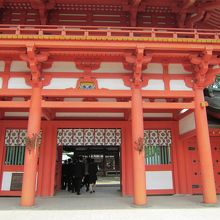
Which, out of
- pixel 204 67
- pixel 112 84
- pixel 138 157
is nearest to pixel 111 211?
pixel 138 157

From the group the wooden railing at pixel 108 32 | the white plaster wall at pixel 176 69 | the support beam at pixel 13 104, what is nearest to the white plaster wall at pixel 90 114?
the support beam at pixel 13 104

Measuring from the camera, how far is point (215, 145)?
11125mm

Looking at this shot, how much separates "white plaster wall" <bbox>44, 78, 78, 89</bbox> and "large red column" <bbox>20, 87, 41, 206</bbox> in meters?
0.47

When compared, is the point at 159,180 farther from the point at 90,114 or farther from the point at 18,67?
the point at 18,67

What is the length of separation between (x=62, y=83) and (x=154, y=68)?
3264mm

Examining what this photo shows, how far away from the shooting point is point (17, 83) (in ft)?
27.8

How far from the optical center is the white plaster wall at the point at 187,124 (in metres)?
9.34

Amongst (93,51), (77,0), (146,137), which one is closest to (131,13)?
(77,0)

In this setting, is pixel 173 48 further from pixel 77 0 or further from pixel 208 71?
pixel 77 0

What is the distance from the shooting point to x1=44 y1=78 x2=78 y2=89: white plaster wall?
27.7 ft

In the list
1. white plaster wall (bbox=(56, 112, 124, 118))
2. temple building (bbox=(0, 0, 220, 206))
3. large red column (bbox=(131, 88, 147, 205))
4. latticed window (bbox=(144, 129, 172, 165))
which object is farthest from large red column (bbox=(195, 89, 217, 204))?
white plaster wall (bbox=(56, 112, 124, 118))

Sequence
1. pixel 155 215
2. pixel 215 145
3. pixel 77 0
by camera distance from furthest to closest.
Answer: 1. pixel 215 145
2. pixel 77 0
3. pixel 155 215

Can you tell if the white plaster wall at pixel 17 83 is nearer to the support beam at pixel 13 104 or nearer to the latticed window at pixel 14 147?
the support beam at pixel 13 104

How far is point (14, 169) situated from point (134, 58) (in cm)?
653
